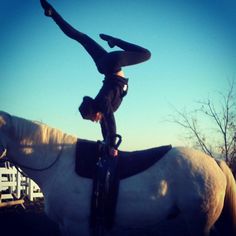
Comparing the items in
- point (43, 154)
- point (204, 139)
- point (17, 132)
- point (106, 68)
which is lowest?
point (204, 139)

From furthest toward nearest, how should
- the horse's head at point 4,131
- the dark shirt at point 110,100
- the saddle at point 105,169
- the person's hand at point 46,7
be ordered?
the person's hand at point 46,7, the dark shirt at point 110,100, the horse's head at point 4,131, the saddle at point 105,169

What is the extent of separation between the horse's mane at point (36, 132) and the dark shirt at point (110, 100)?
515mm

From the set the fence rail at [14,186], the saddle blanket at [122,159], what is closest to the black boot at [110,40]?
the saddle blanket at [122,159]

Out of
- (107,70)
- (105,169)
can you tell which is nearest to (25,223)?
(105,169)

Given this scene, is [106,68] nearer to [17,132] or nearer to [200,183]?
[17,132]

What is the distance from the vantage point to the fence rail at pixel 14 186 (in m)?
10.6

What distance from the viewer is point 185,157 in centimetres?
376

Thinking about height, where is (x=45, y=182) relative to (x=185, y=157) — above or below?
below

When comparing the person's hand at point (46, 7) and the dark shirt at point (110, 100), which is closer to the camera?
the dark shirt at point (110, 100)

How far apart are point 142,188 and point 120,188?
267 millimetres

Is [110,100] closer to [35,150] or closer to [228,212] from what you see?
[35,150]

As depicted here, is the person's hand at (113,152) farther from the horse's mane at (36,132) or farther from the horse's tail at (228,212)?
the horse's tail at (228,212)

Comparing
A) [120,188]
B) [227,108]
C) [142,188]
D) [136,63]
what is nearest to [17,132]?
[120,188]

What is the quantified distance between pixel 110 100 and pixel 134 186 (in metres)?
1.25
